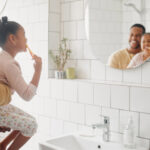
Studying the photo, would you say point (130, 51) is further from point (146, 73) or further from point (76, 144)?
point (76, 144)

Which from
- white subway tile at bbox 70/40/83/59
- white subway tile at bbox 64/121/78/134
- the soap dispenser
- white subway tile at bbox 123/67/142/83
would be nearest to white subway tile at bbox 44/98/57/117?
white subway tile at bbox 64/121/78/134

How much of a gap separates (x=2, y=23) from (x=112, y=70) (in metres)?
0.81

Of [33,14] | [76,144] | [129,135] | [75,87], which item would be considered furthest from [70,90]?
[33,14]

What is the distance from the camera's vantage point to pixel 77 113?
2184 millimetres

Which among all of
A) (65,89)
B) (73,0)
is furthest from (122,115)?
(73,0)

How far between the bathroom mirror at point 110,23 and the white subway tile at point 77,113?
0.37m

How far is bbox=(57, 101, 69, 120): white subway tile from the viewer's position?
7.41ft

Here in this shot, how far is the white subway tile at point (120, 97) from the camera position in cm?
186

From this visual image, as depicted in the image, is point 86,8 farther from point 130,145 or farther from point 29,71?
point 130,145

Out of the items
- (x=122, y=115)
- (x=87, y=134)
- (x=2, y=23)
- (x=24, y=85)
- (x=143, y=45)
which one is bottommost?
(x=87, y=134)

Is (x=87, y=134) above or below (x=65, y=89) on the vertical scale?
below

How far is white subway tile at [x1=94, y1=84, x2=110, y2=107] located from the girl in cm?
45

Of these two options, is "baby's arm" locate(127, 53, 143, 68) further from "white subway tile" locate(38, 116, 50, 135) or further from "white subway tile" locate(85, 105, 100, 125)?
"white subway tile" locate(38, 116, 50, 135)

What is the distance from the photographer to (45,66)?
7.98 ft
